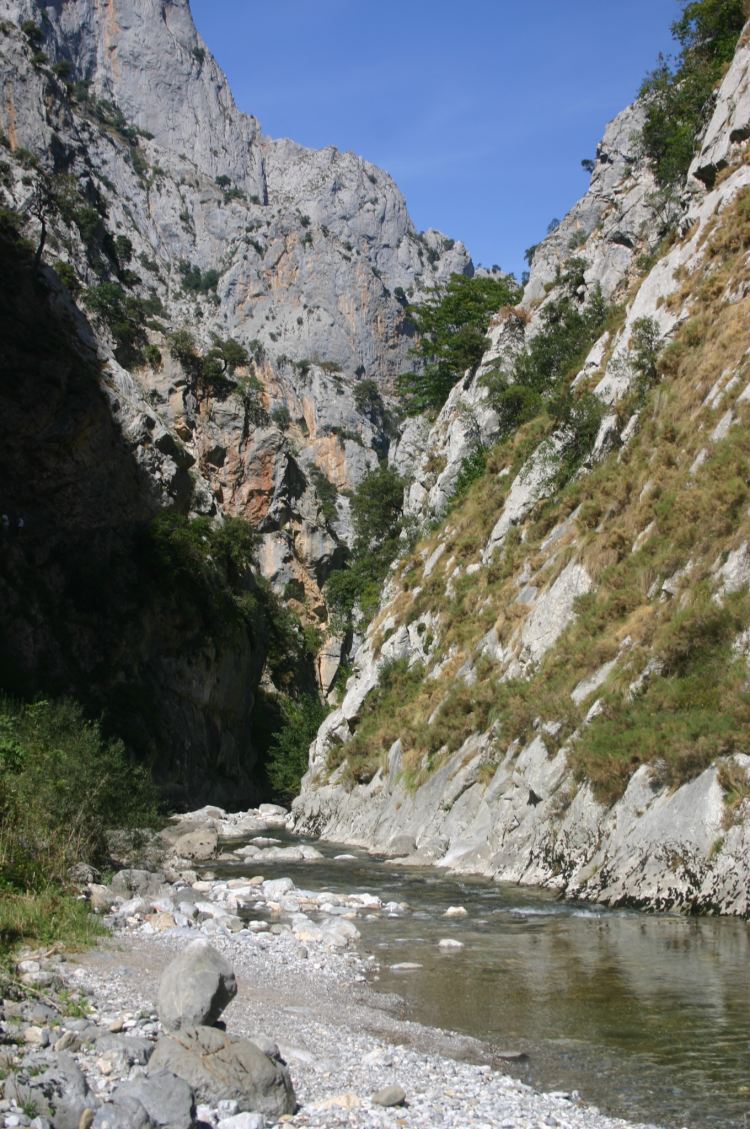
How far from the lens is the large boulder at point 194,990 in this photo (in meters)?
7.32

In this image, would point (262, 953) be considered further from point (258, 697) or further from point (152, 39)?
point (152, 39)

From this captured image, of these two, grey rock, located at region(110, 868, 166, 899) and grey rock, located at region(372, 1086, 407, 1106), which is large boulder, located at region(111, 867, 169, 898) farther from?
grey rock, located at region(372, 1086, 407, 1106)

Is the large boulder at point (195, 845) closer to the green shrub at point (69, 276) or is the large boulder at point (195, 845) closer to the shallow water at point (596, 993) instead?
the shallow water at point (596, 993)

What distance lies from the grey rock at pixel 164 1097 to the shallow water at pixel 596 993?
304 centimetres

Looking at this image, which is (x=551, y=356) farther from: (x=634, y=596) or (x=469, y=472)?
(x=634, y=596)

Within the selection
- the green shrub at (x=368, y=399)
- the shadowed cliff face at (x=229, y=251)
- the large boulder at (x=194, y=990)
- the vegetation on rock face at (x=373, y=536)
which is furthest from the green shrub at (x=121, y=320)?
the large boulder at (x=194, y=990)

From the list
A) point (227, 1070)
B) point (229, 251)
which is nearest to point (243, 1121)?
point (227, 1070)

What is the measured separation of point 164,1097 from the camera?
228 inches

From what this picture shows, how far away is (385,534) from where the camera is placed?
64.9 meters

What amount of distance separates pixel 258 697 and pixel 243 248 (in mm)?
87018

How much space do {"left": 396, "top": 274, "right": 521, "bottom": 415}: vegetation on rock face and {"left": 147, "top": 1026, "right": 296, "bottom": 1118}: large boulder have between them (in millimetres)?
53965

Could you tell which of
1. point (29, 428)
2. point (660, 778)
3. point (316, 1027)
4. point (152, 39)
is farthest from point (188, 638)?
point (152, 39)

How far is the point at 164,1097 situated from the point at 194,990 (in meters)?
1.66

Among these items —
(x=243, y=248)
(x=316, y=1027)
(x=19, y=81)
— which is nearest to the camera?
(x=316, y=1027)
